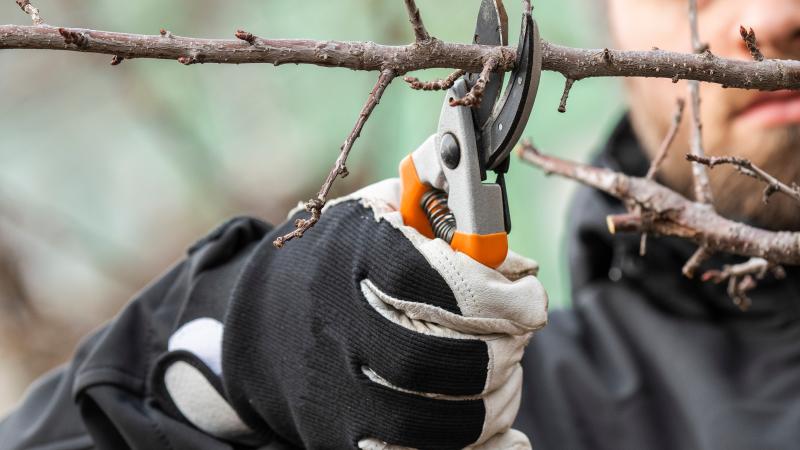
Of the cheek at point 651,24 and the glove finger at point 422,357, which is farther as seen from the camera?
the cheek at point 651,24

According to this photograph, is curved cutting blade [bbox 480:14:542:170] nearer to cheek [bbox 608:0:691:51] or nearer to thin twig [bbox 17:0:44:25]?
thin twig [bbox 17:0:44:25]

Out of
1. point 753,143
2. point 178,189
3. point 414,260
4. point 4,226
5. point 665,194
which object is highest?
point 753,143

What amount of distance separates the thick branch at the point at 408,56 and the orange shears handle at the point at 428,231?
187 millimetres

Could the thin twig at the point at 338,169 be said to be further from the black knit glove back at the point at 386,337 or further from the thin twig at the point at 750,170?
the thin twig at the point at 750,170

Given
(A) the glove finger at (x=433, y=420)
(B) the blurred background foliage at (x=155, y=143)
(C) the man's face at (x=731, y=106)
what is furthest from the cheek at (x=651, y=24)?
(B) the blurred background foliage at (x=155, y=143)

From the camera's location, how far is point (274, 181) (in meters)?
3.87

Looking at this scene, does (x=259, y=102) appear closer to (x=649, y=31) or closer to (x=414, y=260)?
(x=649, y=31)

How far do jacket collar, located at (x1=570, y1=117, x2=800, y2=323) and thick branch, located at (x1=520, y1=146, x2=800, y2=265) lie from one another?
670 millimetres

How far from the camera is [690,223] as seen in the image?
117 centimetres

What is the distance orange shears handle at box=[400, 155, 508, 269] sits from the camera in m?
0.89

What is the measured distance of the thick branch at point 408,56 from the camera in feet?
2.33

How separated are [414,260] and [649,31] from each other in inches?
47.8

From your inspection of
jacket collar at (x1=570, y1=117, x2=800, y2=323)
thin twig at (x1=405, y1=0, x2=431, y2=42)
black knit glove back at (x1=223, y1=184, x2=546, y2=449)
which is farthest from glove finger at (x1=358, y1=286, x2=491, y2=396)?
jacket collar at (x1=570, y1=117, x2=800, y2=323)

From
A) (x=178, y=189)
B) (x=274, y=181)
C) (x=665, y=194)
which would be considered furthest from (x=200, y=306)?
(x=178, y=189)
